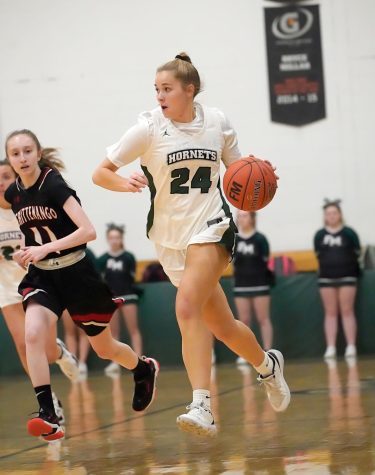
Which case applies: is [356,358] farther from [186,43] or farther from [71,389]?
[186,43]

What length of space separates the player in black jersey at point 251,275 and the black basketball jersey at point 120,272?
4.53 feet

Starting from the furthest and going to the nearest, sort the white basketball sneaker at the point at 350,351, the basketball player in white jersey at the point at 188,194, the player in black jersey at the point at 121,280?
1. the player in black jersey at the point at 121,280
2. the white basketball sneaker at the point at 350,351
3. the basketball player in white jersey at the point at 188,194

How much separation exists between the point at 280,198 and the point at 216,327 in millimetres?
7980

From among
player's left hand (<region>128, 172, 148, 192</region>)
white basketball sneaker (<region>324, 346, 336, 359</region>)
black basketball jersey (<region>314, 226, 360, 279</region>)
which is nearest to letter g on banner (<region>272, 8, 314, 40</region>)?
black basketball jersey (<region>314, 226, 360, 279</region>)

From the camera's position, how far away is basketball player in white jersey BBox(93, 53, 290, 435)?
4.96 meters

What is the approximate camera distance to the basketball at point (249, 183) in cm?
516

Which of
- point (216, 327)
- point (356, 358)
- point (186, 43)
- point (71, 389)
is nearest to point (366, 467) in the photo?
point (216, 327)

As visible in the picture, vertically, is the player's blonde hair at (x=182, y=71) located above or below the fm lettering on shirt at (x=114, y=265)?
above

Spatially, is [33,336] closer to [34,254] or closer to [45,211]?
[34,254]

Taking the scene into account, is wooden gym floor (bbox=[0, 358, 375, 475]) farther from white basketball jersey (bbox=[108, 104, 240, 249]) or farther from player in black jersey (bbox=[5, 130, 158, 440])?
white basketball jersey (bbox=[108, 104, 240, 249])

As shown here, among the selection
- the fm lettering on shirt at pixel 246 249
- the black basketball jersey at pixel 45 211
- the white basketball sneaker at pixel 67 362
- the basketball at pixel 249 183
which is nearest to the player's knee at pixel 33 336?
the black basketball jersey at pixel 45 211

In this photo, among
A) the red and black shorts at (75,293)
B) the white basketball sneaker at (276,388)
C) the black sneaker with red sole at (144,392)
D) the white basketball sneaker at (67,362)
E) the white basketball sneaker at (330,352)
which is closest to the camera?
the red and black shorts at (75,293)

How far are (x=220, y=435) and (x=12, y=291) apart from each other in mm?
2272

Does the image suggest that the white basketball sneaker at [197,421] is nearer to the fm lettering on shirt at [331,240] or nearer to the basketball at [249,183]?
the basketball at [249,183]
